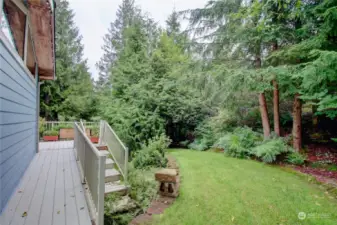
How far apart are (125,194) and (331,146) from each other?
718cm

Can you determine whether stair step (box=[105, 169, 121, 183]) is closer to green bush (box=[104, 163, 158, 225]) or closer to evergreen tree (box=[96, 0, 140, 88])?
green bush (box=[104, 163, 158, 225])

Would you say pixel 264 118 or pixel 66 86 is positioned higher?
pixel 66 86

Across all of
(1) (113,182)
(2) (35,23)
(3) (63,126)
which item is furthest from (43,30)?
(3) (63,126)

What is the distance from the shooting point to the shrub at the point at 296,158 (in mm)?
5930

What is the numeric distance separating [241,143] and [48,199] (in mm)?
6345

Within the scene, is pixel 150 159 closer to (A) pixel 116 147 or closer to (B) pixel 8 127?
(A) pixel 116 147

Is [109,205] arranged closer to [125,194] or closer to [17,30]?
[125,194]

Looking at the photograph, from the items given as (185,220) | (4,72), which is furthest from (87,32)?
(185,220)

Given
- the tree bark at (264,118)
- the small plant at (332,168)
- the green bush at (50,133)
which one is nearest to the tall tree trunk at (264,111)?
the tree bark at (264,118)

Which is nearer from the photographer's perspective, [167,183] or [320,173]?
[167,183]

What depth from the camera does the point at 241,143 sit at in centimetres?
734

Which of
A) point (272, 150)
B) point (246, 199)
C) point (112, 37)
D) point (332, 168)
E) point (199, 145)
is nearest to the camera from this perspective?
point (246, 199)

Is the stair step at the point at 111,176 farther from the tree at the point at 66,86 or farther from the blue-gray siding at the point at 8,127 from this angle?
the tree at the point at 66,86

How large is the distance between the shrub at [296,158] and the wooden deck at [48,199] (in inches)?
237
